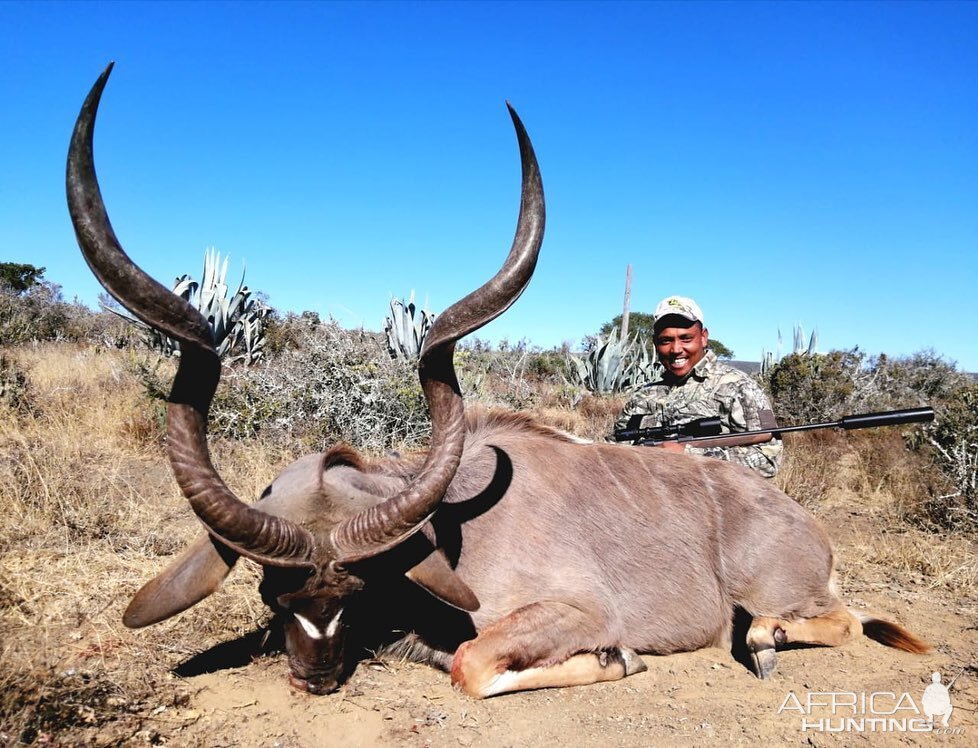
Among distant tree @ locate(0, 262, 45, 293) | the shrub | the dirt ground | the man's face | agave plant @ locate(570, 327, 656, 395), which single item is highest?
distant tree @ locate(0, 262, 45, 293)

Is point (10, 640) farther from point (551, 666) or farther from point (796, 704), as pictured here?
point (796, 704)

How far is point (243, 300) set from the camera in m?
13.3

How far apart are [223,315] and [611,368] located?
7.46 meters

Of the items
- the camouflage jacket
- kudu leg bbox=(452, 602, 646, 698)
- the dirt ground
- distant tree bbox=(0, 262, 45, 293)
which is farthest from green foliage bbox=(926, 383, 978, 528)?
distant tree bbox=(0, 262, 45, 293)

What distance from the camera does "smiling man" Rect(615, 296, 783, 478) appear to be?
5.66 m

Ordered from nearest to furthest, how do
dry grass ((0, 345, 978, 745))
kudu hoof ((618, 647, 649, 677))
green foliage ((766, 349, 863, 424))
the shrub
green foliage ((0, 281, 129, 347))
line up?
1. dry grass ((0, 345, 978, 745))
2. kudu hoof ((618, 647, 649, 677))
3. the shrub
4. green foliage ((766, 349, 863, 424))
5. green foliage ((0, 281, 129, 347))

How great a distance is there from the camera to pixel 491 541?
11.9 feet

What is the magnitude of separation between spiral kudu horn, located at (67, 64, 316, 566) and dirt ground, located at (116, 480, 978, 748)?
2.50 feet

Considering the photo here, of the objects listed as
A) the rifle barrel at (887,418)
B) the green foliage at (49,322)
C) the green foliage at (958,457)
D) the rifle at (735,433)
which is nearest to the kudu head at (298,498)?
the rifle at (735,433)

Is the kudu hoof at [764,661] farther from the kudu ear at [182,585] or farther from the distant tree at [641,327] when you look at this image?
the distant tree at [641,327]

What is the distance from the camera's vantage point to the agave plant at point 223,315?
12.0m

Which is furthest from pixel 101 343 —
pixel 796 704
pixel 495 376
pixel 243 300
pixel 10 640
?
pixel 796 704

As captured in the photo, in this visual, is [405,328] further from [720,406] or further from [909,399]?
[909,399]

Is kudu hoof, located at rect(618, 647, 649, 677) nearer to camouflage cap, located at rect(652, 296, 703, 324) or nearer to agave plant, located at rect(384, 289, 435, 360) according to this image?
camouflage cap, located at rect(652, 296, 703, 324)
